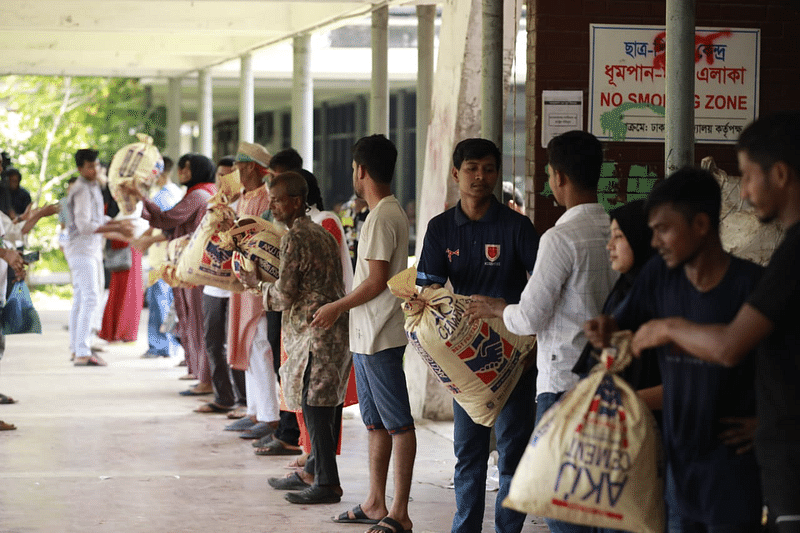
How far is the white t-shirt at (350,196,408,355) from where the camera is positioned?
5.19m

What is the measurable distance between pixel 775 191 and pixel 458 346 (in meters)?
1.79

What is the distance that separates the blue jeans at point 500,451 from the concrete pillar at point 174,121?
46.6 ft

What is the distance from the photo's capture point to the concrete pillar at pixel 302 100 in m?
12.1

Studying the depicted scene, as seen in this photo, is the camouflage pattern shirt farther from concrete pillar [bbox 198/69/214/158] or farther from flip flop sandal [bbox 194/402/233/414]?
concrete pillar [bbox 198/69/214/158]

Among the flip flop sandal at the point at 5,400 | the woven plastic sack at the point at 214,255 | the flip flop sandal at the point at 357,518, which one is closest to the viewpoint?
the flip flop sandal at the point at 357,518

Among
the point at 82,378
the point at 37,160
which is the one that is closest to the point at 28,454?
the point at 82,378

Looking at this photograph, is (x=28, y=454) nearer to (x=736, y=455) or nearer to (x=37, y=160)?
(x=736, y=455)

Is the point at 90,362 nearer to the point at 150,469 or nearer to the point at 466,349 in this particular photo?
the point at 150,469

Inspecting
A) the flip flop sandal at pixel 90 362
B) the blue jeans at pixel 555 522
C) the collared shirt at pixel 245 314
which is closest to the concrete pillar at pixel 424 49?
the collared shirt at pixel 245 314

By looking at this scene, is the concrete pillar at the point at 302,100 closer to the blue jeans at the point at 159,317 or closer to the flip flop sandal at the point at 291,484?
the blue jeans at the point at 159,317

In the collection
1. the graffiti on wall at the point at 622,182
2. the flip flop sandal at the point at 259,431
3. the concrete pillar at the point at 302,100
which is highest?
the concrete pillar at the point at 302,100

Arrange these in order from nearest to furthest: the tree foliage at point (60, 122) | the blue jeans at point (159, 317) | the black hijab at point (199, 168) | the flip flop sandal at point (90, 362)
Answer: the black hijab at point (199, 168) < the flip flop sandal at point (90, 362) < the blue jeans at point (159, 317) < the tree foliage at point (60, 122)

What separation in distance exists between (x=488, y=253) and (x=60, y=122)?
776 inches

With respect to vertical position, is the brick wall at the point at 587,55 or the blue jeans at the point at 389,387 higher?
the brick wall at the point at 587,55
